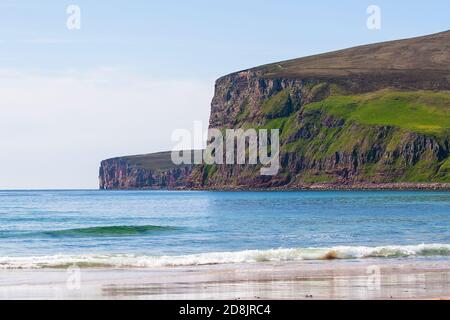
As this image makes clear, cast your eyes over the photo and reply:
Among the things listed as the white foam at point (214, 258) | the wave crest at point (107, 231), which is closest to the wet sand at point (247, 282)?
the white foam at point (214, 258)

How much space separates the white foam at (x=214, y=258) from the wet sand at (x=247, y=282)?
105 inches

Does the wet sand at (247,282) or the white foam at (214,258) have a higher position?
the wet sand at (247,282)

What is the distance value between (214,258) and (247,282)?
13.2 meters

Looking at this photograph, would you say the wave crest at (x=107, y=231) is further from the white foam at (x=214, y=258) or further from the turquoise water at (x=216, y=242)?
the white foam at (x=214, y=258)

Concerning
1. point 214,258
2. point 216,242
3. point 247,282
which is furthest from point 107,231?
point 247,282

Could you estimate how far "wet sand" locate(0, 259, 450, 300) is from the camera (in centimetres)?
3008

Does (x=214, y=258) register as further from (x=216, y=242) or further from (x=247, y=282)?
(x=216, y=242)

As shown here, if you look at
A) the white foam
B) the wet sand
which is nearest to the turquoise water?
the white foam

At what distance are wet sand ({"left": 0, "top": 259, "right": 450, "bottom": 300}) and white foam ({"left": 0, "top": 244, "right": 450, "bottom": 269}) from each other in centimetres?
267

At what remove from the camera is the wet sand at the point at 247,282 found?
30078mm

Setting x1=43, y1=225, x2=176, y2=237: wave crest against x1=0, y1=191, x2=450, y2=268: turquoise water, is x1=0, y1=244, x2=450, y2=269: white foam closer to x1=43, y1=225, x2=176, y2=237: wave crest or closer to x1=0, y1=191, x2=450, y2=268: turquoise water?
x1=0, y1=191, x2=450, y2=268: turquoise water
